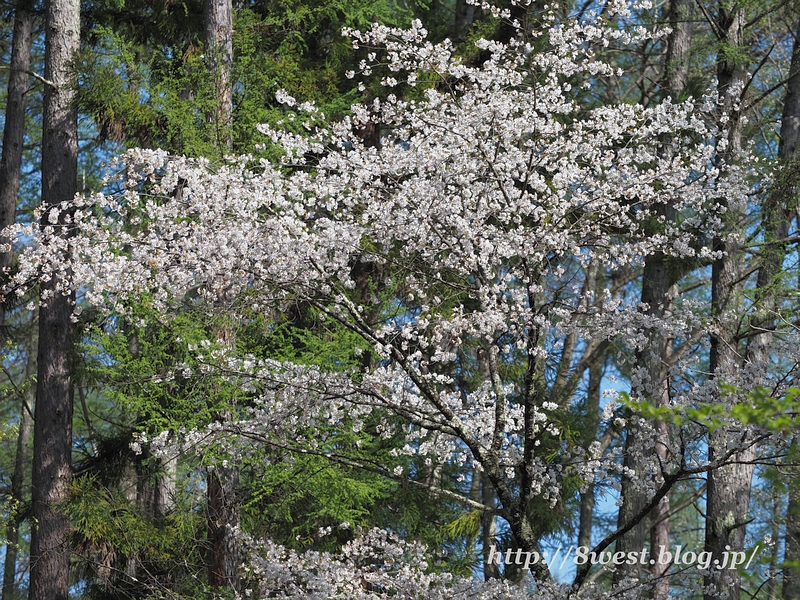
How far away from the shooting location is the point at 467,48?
10008 millimetres

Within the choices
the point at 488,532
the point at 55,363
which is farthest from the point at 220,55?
the point at 488,532

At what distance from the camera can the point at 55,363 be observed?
9336 millimetres

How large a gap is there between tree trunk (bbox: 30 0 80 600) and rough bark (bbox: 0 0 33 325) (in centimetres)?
119

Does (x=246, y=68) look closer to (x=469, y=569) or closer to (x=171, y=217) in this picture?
(x=171, y=217)

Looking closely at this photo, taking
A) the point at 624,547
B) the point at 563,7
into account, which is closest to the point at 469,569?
the point at 624,547

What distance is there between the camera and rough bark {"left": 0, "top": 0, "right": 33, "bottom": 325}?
1097cm

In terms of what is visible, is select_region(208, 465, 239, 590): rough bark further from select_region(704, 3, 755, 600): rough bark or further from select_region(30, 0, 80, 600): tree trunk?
select_region(704, 3, 755, 600): rough bark

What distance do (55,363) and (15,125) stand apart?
3510mm

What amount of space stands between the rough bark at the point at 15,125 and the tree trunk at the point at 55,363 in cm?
119

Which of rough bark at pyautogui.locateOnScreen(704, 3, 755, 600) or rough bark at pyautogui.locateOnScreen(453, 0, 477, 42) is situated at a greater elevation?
rough bark at pyautogui.locateOnScreen(453, 0, 477, 42)

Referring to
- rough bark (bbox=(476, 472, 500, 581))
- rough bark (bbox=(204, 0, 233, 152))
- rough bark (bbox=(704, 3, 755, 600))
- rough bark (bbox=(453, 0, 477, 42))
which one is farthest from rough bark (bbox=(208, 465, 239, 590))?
rough bark (bbox=(453, 0, 477, 42))

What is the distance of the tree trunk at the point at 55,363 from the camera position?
29.1 ft

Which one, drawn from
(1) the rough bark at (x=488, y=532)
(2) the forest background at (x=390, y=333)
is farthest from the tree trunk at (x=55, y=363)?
(1) the rough bark at (x=488, y=532)

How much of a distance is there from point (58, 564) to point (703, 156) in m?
6.88
